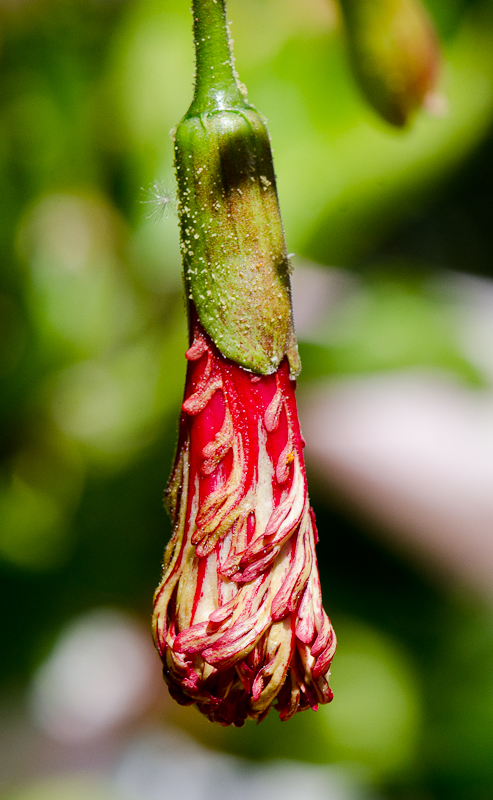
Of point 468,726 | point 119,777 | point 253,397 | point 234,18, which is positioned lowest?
point 119,777

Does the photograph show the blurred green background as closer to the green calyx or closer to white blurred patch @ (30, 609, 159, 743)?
white blurred patch @ (30, 609, 159, 743)

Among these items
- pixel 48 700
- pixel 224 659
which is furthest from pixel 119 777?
pixel 224 659

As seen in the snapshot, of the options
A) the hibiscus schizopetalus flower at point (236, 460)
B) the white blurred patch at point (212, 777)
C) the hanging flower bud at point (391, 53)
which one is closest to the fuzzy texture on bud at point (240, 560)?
the hibiscus schizopetalus flower at point (236, 460)

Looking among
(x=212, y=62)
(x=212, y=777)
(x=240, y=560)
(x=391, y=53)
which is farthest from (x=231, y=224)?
(x=212, y=777)

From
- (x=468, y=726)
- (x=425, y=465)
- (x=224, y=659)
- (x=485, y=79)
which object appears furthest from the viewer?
(x=425, y=465)

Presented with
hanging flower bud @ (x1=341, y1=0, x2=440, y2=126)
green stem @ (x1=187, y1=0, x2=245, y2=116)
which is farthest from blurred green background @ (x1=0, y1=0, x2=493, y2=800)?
green stem @ (x1=187, y1=0, x2=245, y2=116)

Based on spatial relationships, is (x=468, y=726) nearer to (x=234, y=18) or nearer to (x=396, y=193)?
(x=396, y=193)
